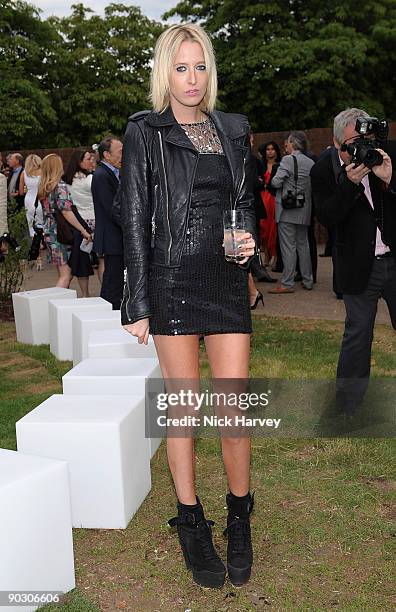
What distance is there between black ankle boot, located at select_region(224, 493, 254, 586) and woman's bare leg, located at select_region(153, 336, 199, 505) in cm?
19

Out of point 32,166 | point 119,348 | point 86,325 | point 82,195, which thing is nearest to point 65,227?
point 82,195

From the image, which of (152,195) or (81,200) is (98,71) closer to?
(81,200)

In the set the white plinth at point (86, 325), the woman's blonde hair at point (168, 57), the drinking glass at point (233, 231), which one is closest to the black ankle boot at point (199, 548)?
the drinking glass at point (233, 231)

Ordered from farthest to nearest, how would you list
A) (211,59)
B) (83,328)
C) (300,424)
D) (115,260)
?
(115,260) → (83,328) → (300,424) → (211,59)

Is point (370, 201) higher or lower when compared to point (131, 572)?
higher

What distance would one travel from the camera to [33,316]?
8688 mm

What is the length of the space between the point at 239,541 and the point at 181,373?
0.80 m

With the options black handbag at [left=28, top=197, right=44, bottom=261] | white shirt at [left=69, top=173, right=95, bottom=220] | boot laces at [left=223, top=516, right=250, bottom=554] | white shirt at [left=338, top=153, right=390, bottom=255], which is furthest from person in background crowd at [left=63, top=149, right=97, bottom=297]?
boot laces at [left=223, top=516, right=250, bottom=554]

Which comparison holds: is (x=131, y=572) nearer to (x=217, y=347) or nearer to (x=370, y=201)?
(x=217, y=347)

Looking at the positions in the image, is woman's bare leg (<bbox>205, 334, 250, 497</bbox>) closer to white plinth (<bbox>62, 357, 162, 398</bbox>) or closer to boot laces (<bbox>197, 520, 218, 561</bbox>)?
boot laces (<bbox>197, 520, 218, 561</bbox>)

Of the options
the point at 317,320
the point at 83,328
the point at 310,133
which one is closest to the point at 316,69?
the point at 310,133

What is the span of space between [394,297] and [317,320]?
13.2 ft

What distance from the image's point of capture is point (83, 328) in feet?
22.8

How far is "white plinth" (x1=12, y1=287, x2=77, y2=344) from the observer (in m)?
8.69
